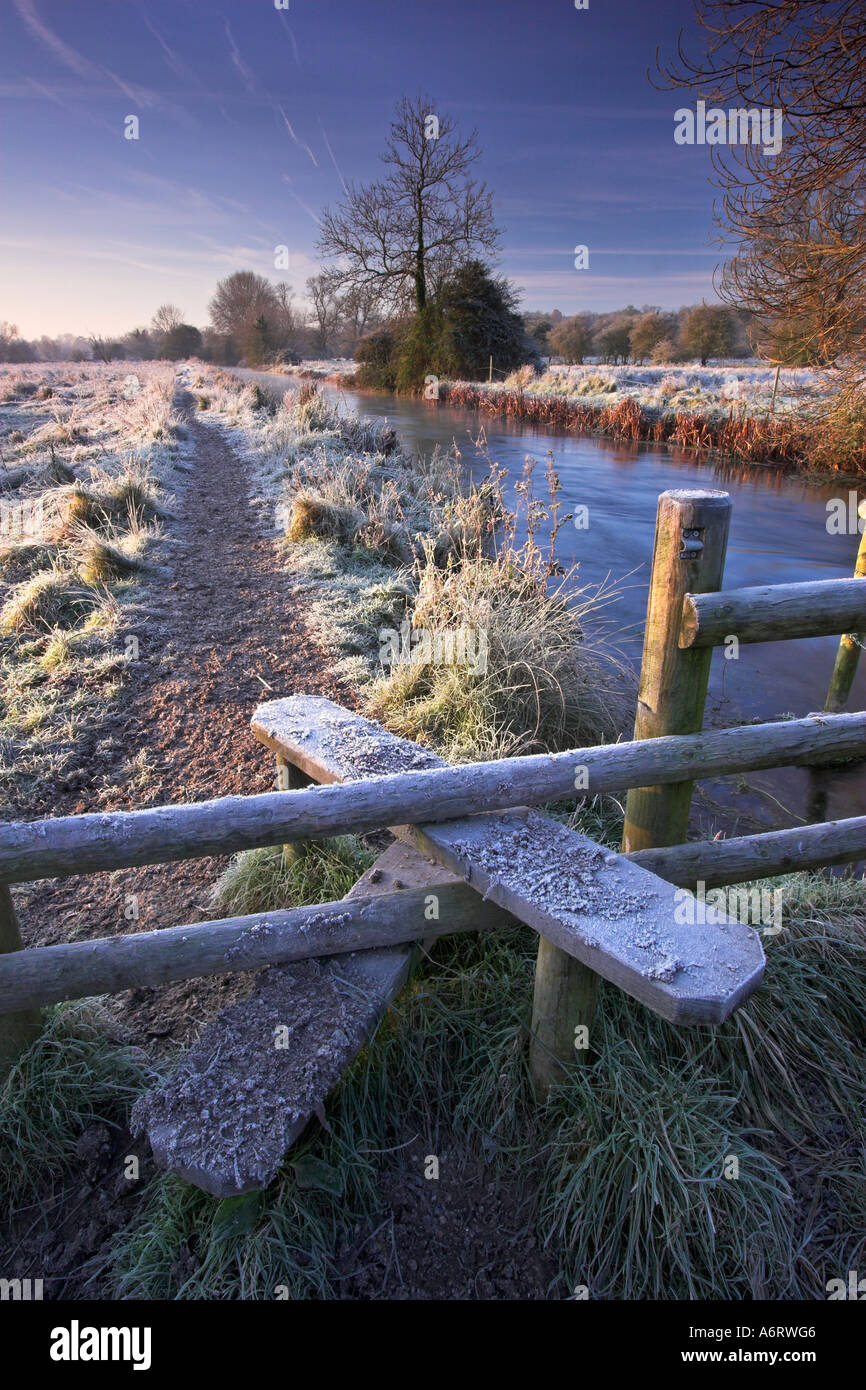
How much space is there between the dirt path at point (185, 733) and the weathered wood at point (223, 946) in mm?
503

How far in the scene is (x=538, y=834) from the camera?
2324mm

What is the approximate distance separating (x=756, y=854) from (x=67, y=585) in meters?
5.80

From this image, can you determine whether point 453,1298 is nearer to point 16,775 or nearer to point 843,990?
point 843,990

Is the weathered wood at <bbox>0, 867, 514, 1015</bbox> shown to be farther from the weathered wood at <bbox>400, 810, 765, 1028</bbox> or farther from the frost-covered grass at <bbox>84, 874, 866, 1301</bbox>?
the frost-covered grass at <bbox>84, 874, 866, 1301</bbox>

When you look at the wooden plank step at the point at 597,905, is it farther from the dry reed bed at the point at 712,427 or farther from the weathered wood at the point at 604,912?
the dry reed bed at the point at 712,427

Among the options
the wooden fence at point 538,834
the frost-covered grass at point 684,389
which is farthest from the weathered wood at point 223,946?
the frost-covered grass at point 684,389

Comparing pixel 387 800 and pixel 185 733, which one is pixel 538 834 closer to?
pixel 387 800

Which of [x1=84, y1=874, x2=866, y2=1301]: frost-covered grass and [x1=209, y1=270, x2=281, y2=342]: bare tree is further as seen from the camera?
[x1=209, y1=270, x2=281, y2=342]: bare tree

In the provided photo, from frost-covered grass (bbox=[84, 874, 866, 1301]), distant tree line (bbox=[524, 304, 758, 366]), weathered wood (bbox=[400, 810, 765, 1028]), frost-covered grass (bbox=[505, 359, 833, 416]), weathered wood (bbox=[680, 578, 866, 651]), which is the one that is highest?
distant tree line (bbox=[524, 304, 758, 366])

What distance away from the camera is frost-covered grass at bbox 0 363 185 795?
175 inches

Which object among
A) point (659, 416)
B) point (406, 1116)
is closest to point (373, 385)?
point (659, 416)

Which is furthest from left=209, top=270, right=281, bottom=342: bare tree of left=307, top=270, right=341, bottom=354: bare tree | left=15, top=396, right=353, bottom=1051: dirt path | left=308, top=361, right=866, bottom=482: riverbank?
left=15, top=396, right=353, bottom=1051: dirt path

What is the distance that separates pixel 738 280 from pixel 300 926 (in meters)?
9.19

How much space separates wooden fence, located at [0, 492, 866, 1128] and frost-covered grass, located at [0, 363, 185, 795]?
2.18m
